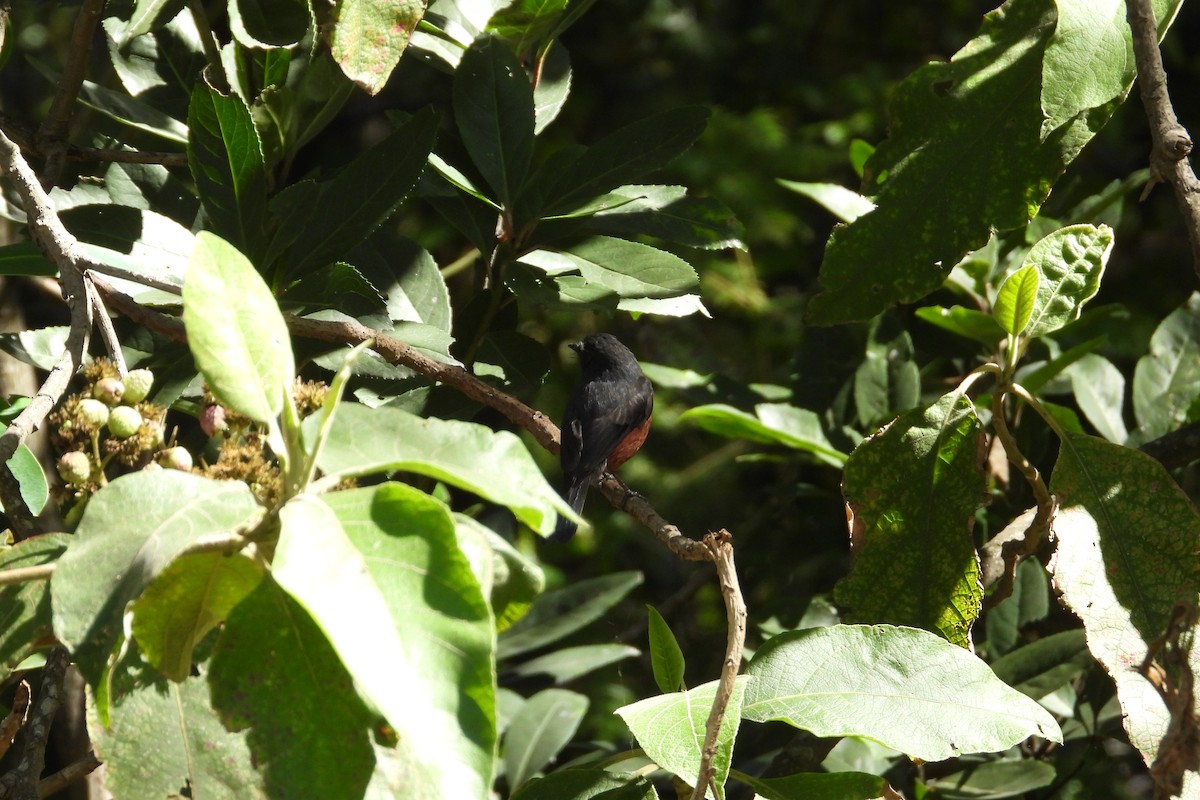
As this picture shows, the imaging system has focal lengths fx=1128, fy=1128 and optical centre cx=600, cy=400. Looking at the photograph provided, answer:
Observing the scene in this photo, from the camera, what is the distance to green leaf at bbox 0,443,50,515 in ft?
5.62

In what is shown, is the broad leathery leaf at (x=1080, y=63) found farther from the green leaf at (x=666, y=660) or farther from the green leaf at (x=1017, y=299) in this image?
the green leaf at (x=666, y=660)

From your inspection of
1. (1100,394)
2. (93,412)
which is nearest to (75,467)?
(93,412)

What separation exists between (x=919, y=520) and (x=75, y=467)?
1267mm

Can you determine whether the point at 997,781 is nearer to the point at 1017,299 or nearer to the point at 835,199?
the point at 1017,299

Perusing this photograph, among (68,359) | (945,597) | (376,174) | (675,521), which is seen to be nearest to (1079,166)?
(675,521)

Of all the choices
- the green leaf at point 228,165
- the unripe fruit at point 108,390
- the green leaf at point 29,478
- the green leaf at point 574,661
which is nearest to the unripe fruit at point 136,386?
the unripe fruit at point 108,390

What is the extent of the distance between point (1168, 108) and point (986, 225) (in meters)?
0.32

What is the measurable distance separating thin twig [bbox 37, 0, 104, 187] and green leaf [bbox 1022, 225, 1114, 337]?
5.50 ft

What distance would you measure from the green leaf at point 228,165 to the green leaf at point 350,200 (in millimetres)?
53

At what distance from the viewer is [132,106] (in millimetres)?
A: 2115

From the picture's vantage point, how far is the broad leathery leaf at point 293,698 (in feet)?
3.76

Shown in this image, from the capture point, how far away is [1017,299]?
6.09 ft

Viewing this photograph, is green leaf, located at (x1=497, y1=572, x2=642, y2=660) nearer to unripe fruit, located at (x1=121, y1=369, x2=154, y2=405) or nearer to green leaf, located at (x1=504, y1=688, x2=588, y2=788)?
green leaf, located at (x1=504, y1=688, x2=588, y2=788)

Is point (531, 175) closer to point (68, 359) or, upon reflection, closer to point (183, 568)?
point (68, 359)
